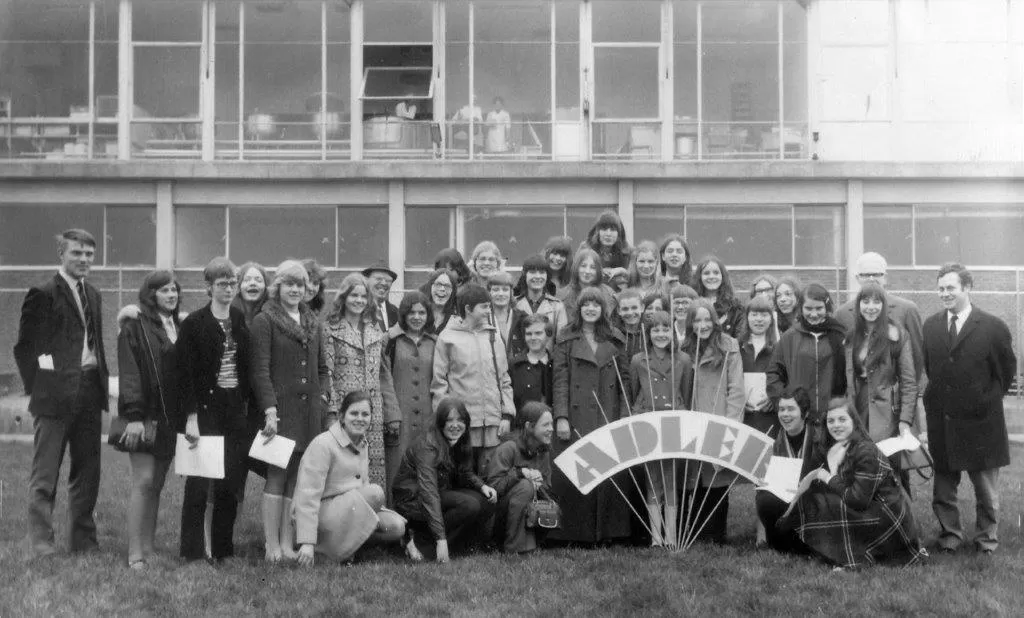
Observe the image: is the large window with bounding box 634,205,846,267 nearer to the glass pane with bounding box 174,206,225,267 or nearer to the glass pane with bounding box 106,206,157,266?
the glass pane with bounding box 174,206,225,267

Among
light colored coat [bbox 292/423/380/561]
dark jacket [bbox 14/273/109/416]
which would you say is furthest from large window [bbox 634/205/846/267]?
dark jacket [bbox 14/273/109/416]

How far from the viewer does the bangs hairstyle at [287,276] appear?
8109 millimetres

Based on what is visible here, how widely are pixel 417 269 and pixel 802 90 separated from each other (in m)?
9.14

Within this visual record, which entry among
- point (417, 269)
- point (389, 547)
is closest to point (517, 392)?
point (389, 547)

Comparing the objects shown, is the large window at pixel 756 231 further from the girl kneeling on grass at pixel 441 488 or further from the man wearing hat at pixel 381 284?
the girl kneeling on grass at pixel 441 488

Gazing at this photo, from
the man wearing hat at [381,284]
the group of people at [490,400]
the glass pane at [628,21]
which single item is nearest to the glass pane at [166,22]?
the glass pane at [628,21]

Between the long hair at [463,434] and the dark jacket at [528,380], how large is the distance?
586mm

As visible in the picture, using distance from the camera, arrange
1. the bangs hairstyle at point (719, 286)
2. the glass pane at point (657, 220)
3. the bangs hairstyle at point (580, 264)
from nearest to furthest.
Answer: the bangs hairstyle at point (580, 264) < the bangs hairstyle at point (719, 286) < the glass pane at point (657, 220)

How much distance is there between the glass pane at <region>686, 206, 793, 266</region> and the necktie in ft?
58.5

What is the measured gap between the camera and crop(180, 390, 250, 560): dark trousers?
7.89 m

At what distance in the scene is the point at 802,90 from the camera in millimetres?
25484

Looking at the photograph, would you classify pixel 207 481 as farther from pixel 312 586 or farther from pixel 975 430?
pixel 975 430

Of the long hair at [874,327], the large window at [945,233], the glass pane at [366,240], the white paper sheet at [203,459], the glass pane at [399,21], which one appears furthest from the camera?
the glass pane at [399,21]

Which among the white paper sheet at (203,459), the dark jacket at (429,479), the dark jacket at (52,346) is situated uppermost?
the dark jacket at (52,346)
